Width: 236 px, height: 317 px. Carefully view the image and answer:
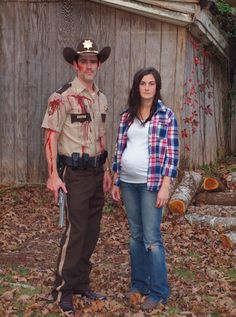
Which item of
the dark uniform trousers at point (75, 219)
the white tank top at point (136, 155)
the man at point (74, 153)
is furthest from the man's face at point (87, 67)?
the dark uniform trousers at point (75, 219)

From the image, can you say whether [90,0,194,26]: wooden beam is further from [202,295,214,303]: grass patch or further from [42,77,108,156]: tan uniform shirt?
[202,295,214,303]: grass patch

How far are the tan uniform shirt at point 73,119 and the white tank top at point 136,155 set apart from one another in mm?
299

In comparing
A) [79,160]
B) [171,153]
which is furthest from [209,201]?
[79,160]

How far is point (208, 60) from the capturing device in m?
10.6

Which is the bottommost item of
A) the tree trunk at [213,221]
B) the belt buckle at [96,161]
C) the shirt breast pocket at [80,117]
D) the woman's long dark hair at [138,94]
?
the tree trunk at [213,221]

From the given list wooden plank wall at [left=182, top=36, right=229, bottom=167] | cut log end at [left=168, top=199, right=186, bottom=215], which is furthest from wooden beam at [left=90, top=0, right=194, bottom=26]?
cut log end at [left=168, top=199, right=186, bottom=215]

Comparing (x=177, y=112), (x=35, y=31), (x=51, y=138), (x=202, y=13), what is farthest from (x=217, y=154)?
(x=51, y=138)

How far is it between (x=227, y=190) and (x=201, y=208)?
865 millimetres

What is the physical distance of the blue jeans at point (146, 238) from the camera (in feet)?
16.4

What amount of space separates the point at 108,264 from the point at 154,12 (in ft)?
12.7

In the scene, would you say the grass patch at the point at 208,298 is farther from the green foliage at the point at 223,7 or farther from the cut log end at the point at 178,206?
the green foliage at the point at 223,7

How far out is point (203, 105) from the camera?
1036cm

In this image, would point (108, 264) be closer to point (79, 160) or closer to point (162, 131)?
point (79, 160)

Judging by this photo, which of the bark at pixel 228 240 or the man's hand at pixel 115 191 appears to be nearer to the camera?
the man's hand at pixel 115 191
